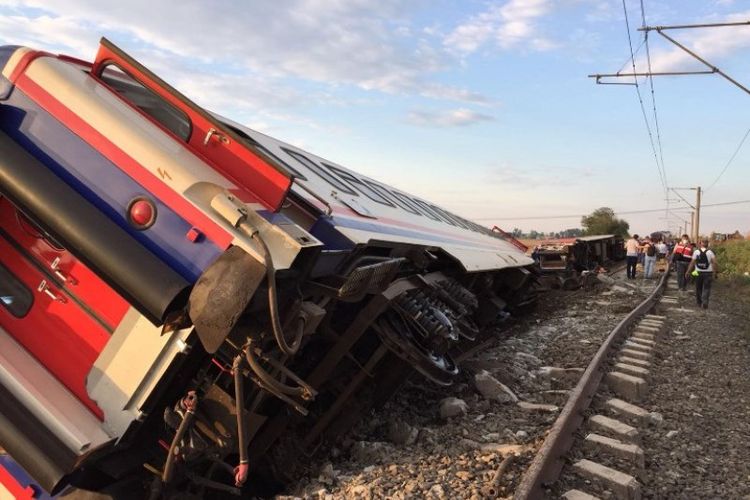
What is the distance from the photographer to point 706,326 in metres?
10.6

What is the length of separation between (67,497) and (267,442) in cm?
115

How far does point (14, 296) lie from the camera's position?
3211mm

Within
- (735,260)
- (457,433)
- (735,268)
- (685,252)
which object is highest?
(685,252)

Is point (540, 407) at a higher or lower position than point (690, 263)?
lower

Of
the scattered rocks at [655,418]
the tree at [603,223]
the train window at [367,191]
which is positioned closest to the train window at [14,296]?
the train window at [367,191]

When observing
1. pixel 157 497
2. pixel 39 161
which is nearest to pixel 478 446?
pixel 157 497

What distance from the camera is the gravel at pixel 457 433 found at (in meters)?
3.55

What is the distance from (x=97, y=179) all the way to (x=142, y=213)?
316 millimetres

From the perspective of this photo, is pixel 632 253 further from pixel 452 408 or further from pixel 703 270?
pixel 452 408

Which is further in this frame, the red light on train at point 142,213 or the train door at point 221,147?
the train door at point 221,147

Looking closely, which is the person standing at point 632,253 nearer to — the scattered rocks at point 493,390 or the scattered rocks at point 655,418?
the scattered rocks at point 655,418

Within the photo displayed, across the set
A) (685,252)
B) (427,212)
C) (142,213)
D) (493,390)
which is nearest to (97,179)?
(142,213)

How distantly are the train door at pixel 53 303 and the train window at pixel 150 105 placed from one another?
0.88m

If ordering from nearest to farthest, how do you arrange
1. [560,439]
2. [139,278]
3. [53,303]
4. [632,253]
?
[139,278], [53,303], [560,439], [632,253]
